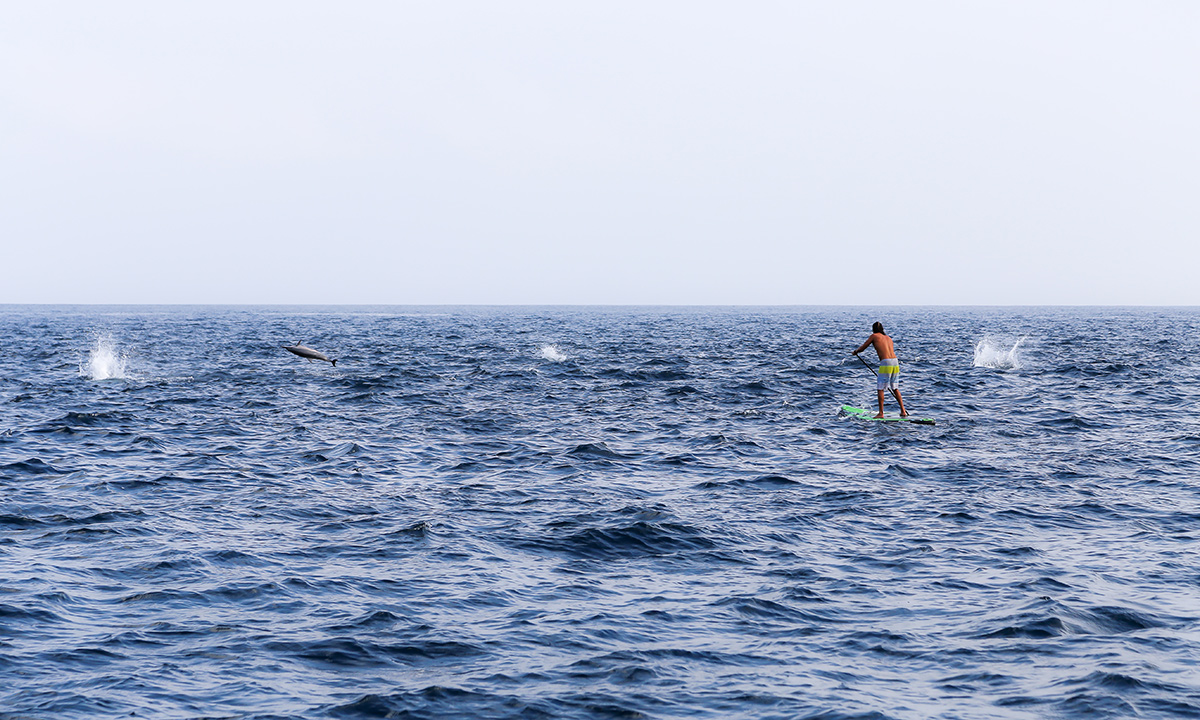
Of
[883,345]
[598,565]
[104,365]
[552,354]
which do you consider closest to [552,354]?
[552,354]

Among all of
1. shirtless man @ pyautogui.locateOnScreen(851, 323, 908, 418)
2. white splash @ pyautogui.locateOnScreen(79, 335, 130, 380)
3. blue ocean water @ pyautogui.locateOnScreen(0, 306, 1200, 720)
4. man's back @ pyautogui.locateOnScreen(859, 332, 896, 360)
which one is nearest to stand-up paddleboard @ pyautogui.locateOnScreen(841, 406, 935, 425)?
shirtless man @ pyautogui.locateOnScreen(851, 323, 908, 418)

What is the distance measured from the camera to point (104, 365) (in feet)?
156

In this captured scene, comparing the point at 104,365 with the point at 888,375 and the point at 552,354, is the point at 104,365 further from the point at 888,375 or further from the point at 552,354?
the point at 888,375

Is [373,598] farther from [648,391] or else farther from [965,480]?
[648,391]

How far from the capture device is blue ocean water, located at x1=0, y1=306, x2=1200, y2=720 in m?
8.67

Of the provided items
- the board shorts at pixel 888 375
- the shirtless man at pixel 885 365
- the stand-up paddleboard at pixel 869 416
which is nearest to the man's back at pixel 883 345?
the shirtless man at pixel 885 365

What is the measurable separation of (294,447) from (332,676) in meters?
13.5

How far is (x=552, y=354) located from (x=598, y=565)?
146 ft

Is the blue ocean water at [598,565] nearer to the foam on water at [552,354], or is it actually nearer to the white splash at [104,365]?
the white splash at [104,365]

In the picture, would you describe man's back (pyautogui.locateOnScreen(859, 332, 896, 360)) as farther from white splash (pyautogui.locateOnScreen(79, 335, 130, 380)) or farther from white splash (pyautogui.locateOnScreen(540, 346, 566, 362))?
white splash (pyautogui.locateOnScreen(79, 335, 130, 380))

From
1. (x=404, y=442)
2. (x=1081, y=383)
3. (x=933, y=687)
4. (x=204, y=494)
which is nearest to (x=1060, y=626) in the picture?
(x=933, y=687)

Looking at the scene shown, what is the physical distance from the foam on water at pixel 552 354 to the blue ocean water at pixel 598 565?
25.6 m

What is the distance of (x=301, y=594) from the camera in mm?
11180

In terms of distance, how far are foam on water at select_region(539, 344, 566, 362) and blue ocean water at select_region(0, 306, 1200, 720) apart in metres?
25.6
